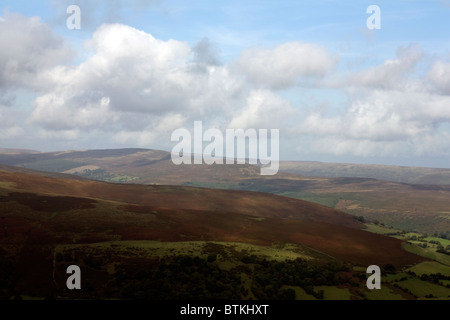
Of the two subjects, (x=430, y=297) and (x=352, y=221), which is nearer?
(x=430, y=297)

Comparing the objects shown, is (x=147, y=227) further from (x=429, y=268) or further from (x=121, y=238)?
(x=429, y=268)

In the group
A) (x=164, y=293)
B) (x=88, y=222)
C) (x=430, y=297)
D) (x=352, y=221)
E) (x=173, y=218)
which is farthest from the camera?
(x=352, y=221)

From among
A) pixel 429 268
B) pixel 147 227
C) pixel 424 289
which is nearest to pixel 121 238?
pixel 147 227

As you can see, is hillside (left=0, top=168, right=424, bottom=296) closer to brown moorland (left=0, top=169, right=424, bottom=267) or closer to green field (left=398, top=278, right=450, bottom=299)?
brown moorland (left=0, top=169, right=424, bottom=267)

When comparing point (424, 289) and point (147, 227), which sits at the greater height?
point (147, 227)
